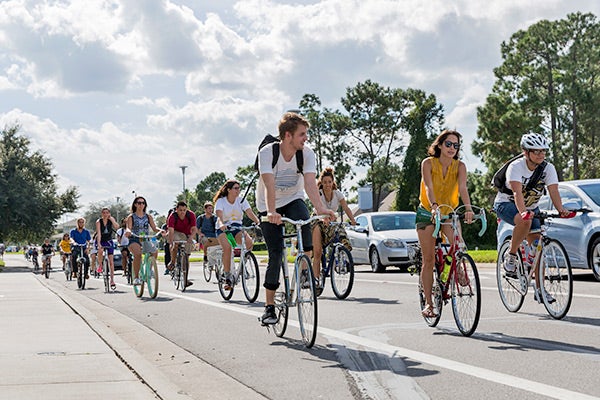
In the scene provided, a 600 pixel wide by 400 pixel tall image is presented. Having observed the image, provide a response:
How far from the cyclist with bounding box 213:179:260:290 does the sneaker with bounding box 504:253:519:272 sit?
14.0 ft

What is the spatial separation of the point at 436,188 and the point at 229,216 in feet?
19.0

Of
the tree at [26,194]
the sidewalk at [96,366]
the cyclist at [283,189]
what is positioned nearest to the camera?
the sidewalk at [96,366]

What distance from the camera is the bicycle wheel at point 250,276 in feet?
39.1

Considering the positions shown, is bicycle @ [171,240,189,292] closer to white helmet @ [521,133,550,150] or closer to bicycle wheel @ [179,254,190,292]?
bicycle wheel @ [179,254,190,292]

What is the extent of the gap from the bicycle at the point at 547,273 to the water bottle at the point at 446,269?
1203 millimetres

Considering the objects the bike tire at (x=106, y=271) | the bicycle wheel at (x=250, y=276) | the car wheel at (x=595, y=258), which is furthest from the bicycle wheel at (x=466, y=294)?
the bike tire at (x=106, y=271)

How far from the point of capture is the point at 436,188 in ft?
25.7

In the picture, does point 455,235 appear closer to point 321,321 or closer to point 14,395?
point 321,321

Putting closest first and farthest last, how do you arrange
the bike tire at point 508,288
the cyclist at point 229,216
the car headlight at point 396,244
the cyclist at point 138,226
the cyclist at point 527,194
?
the cyclist at point 527,194, the bike tire at point 508,288, the cyclist at point 229,216, the cyclist at point 138,226, the car headlight at point 396,244

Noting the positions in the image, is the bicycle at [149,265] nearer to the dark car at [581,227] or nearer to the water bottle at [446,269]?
the dark car at [581,227]

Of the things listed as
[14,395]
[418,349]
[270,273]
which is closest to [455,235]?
[418,349]

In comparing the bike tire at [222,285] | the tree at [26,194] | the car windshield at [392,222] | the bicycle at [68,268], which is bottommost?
the bike tire at [222,285]

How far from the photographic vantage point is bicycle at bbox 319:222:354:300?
38.8 ft

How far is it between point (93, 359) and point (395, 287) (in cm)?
806
